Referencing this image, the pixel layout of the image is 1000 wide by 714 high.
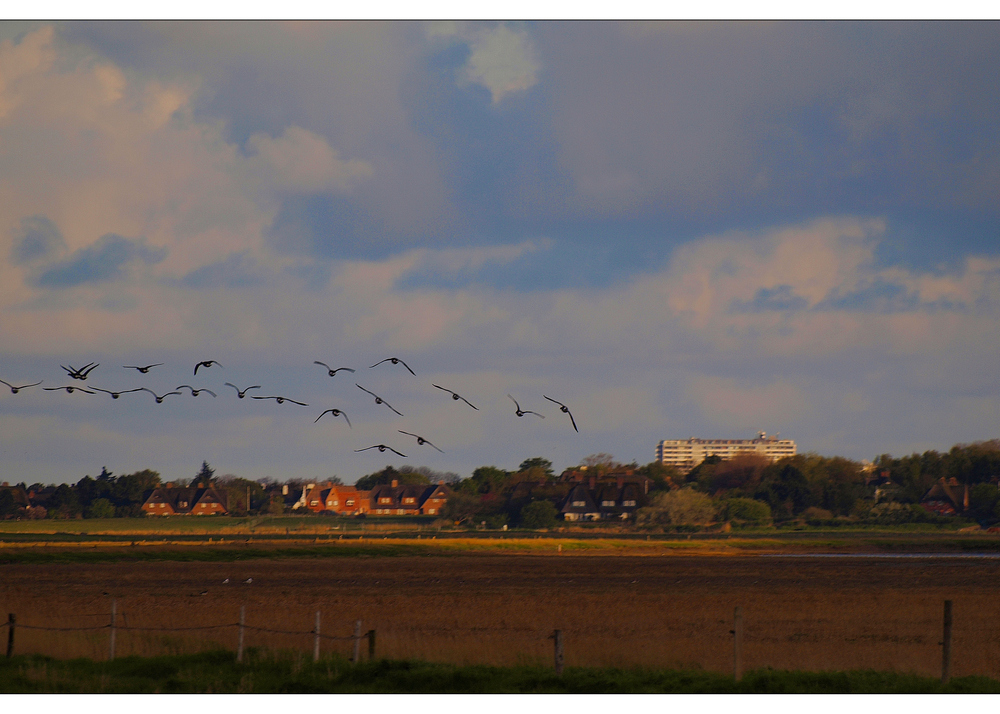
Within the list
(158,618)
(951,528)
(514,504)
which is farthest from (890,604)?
(514,504)

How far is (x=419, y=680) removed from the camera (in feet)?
72.9

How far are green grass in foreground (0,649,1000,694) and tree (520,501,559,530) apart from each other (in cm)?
14737

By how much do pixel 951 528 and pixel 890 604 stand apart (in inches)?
4907

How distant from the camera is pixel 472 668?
2348cm

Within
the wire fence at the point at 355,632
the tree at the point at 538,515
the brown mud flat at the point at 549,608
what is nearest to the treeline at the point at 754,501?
the tree at the point at 538,515

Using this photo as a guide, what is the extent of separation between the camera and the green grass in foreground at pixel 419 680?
21344mm

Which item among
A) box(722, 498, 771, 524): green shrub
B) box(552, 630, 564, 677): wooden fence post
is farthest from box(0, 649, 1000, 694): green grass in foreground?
box(722, 498, 771, 524): green shrub

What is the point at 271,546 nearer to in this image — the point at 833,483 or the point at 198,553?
the point at 198,553

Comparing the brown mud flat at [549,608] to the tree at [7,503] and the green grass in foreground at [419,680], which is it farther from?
the tree at [7,503]

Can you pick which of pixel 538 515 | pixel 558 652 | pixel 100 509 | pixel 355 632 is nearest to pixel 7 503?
pixel 100 509

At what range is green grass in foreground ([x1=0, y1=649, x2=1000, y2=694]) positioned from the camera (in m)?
21.3

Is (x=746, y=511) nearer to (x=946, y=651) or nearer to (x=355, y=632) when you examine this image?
(x=355, y=632)

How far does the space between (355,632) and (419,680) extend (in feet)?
8.88

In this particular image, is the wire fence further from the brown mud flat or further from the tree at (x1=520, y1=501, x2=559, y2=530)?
the tree at (x1=520, y1=501, x2=559, y2=530)
